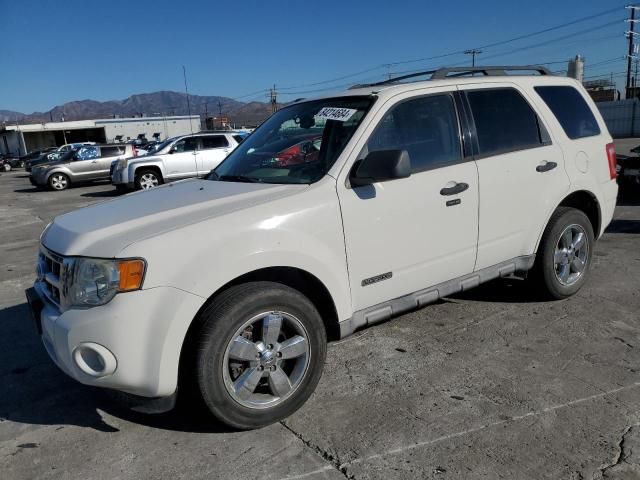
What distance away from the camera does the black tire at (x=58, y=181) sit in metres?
20.5

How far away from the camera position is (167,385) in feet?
8.75

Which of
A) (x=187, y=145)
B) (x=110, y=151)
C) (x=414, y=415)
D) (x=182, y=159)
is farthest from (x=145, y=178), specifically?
(x=414, y=415)

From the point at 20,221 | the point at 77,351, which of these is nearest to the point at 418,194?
the point at 77,351

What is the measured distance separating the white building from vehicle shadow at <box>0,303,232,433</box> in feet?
213

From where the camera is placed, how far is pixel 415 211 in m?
3.42

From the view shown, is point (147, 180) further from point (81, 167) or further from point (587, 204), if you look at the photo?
point (587, 204)

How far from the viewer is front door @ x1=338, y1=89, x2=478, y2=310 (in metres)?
3.24

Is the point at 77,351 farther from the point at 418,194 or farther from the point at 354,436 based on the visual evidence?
Answer: the point at 418,194

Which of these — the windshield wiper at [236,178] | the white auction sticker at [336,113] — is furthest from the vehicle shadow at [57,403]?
the white auction sticker at [336,113]

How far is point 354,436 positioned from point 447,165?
1894 mm

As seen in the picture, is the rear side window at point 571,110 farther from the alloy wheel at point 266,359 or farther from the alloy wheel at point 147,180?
the alloy wheel at point 147,180

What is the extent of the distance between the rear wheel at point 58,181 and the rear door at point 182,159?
667 centimetres

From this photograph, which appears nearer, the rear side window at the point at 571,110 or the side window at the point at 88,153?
the rear side window at the point at 571,110

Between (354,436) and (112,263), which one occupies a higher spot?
(112,263)
